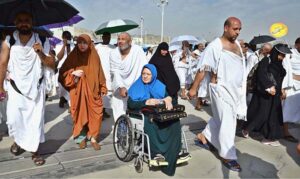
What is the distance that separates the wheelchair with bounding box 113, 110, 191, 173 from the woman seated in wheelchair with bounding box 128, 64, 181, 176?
0.08 m

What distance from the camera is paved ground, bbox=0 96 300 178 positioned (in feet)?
13.0

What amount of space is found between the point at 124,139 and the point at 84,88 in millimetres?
1079

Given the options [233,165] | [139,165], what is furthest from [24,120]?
[233,165]

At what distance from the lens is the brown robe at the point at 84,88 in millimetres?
4828

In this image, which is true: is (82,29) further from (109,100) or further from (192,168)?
(192,168)

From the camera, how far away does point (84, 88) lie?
4.85 m

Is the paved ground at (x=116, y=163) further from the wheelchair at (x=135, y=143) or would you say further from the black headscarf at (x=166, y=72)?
the black headscarf at (x=166, y=72)

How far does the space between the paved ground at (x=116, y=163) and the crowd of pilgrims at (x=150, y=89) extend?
160mm

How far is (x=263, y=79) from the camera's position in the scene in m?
5.46

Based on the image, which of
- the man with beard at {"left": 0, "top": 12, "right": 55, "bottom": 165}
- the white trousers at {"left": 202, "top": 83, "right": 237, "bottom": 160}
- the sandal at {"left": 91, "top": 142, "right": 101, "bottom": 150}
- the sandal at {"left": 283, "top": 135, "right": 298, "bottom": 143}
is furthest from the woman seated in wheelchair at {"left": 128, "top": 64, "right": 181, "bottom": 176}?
the sandal at {"left": 283, "top": 135, "right": 298, "bottom": 143}

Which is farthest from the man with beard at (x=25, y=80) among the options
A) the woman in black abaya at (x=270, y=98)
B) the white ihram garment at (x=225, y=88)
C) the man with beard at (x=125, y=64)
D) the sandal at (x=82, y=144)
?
the woman in black abaya at (x=270, y=98)

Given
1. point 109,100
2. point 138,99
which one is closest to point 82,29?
point 109,100

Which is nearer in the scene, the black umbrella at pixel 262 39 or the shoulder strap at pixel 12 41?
the shoulder strap at pixel 12 41

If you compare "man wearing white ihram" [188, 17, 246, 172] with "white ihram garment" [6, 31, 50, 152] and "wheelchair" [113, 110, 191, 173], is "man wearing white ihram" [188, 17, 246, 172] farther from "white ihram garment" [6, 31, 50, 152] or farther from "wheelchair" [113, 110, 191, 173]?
"white ihram garment" [6, 31, 50, 152]
